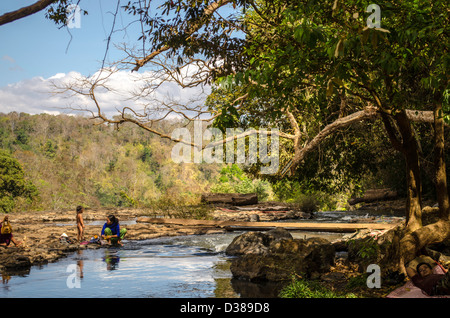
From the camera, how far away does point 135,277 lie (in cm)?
794

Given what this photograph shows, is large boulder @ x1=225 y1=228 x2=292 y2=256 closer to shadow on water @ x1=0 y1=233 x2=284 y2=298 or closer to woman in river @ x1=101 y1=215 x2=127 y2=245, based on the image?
shadow on water @ x1=0 y1=233 x2=284 y2=298

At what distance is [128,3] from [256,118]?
28.4 ft

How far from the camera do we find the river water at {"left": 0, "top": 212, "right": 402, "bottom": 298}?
666 centimetres

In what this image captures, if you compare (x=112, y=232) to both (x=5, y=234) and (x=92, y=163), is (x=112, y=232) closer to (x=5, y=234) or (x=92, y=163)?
(x=5, y=234)

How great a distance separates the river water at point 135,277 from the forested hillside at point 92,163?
72.8ft

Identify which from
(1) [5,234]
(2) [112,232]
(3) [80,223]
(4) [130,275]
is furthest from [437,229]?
(1) [5,234]

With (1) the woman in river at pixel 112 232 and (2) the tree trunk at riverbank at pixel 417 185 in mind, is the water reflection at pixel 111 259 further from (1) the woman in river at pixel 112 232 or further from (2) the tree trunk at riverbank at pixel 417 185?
(2) the tree trunk at riverbank at pixel 417 185

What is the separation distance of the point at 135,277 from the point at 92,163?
4069 centimetres

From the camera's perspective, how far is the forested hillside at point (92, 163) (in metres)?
36.8

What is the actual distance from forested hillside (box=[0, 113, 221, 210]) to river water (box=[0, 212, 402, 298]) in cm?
2218

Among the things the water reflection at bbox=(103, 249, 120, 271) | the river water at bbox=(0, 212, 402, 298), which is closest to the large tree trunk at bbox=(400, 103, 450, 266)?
the river water at bbox=(0, 212, 402, 298)

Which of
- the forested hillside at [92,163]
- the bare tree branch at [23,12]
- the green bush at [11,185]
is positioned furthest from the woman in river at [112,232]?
the forested hillside at [92,163]

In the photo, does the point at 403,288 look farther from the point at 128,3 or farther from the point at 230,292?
the point at 128,3
